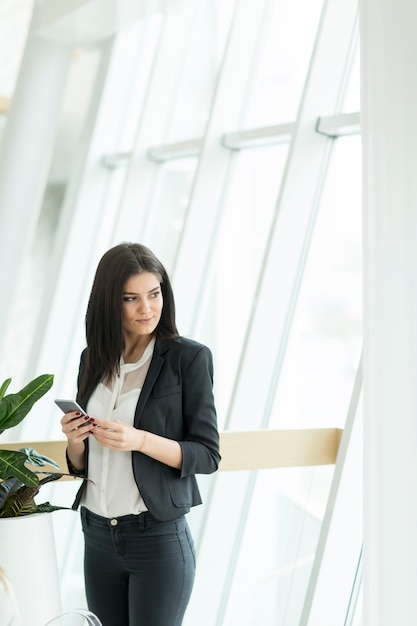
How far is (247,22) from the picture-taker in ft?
13.4

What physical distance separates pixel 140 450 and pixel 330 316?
156 cm

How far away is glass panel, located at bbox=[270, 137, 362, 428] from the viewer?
3.25m

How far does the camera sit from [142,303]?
207cm

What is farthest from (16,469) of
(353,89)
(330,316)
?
(353,89)

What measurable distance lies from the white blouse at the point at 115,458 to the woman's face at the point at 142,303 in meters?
0.10

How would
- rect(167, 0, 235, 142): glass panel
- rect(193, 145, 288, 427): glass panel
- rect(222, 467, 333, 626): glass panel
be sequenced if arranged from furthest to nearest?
rect(167, 0, 235, 142): glass panel, rect(193, 145, 288, 427): glass panel, rect(222, 467, 333, 626): glass panel

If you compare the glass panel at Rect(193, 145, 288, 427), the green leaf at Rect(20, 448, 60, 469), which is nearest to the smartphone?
the green leaf at Rect(20, 448, 60, 469)

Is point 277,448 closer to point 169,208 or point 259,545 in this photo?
point 259,545

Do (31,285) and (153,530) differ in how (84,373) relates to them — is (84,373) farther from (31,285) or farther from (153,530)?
(31,285)

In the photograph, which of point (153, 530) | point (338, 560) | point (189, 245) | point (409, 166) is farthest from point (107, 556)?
point (189, 245)

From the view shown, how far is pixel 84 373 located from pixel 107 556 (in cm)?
51

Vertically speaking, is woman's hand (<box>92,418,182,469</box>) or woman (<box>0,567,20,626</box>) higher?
woman's hand (<box>92,418,182,469</box>)

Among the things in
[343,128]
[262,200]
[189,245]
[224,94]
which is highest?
[224,94]

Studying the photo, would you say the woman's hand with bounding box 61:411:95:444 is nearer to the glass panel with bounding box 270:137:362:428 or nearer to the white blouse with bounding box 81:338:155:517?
the white blouse with bounding box 81:338:155:517
